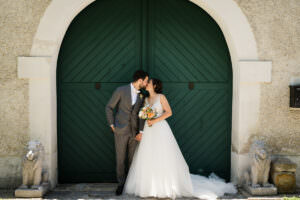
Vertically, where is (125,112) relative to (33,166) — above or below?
above

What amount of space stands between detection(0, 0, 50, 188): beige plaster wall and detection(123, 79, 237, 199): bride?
1.82 metres

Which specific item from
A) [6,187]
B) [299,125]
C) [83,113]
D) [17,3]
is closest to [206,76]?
[299,125]

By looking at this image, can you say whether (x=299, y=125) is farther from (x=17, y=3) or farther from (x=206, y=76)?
(x=17, y=3)

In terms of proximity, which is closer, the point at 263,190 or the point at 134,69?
the point at 263,190

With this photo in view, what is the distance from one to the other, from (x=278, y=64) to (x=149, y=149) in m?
2.45

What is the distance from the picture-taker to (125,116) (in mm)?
5301

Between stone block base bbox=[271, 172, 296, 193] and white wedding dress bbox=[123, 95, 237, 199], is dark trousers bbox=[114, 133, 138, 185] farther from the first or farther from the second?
stone block base bbox=[271, 172, 296, 193]

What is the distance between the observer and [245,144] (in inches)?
218

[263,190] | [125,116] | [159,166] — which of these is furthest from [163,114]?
[263,190]

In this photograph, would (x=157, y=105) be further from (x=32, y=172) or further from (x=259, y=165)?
(x=32, y=172)

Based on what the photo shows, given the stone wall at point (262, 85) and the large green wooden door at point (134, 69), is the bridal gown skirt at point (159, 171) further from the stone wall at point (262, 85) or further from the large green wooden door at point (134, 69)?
the stone wall at point (262, 85)

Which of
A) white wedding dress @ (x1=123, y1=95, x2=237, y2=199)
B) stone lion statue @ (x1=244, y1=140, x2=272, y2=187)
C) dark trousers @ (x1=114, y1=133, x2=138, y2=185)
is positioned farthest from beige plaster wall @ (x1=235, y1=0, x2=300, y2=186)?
dark trousers @ (x1=114, y1=133, x2=138, y2=185)

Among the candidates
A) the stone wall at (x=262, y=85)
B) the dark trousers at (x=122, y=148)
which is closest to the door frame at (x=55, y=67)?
the stone wall at (x=262, y=85)

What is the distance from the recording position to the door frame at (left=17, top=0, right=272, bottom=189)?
529 centimetres
